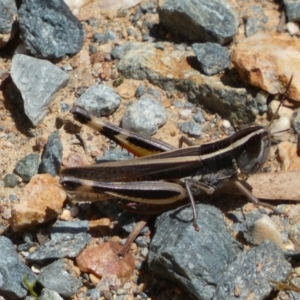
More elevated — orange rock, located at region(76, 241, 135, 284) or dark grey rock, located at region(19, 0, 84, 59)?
dark grey rock, located at region(19, 0, 84, 59)

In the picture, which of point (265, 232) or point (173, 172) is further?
point (173, 172)

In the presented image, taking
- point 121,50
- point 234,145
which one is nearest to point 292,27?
point 121,50

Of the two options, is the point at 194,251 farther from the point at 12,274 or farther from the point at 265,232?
the point at 12,274

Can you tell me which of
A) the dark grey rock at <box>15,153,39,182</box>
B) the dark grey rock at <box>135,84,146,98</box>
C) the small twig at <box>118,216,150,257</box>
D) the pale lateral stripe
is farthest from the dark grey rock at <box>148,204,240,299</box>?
the dark grey rock at <box>135,84,146,98</box>

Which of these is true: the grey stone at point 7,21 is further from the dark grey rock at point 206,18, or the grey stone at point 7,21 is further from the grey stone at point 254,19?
the grey stone at point 254,19

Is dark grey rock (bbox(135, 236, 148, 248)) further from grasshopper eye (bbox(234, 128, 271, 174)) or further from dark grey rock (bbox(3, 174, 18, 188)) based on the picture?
dark grey rock (bbox(3, 174, 18, 188))

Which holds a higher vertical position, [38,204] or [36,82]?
[36,82]

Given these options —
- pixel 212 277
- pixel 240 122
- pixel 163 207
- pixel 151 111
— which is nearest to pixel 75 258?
pixel 163 207

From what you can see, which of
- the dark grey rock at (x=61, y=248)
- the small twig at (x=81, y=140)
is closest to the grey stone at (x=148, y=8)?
the small twig at (x=81, y=140)
